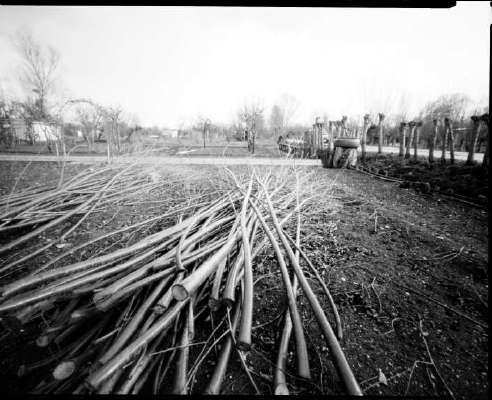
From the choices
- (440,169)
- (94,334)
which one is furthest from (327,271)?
(440,169)

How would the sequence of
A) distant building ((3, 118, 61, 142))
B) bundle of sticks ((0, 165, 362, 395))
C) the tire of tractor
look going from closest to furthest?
bundle of sticks ((0, 165, 362, 395)) < distant building ((3, 118, 61, 142)) < the tire of tractor

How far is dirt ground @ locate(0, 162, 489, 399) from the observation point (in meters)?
1.24

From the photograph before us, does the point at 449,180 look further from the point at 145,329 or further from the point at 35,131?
the point at 35,131

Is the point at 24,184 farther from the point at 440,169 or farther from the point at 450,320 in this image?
the point at 440,169

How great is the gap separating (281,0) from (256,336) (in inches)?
73.8

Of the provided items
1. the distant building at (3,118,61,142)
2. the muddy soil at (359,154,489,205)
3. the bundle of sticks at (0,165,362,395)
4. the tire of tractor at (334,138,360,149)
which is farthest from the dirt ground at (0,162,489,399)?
the tire of tractor at (334,138,360,149)

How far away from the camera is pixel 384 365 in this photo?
1.33m

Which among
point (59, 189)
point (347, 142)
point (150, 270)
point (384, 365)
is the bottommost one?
point (384, 365)

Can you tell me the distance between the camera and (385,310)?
174 cm

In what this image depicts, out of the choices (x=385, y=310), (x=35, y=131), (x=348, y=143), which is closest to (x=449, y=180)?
(x=348, y=143)

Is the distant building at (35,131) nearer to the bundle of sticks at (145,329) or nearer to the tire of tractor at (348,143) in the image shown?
the bundle of sticks at (145,329)

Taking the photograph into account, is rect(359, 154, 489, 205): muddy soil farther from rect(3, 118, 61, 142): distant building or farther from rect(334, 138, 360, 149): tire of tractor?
rect(3, 118, 61, 142): distant building

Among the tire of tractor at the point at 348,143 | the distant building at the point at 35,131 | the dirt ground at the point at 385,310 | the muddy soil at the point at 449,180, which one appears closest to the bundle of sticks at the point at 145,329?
the dirt ground at the point at 385,310

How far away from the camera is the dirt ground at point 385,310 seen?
124 cm
